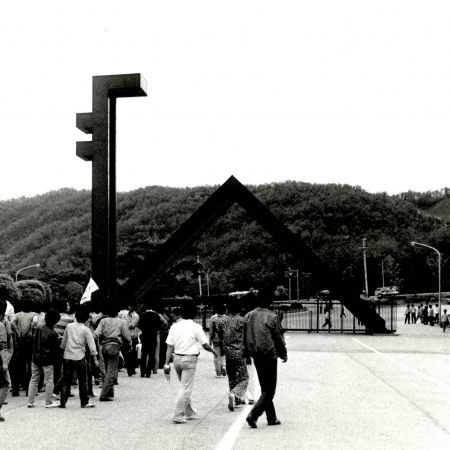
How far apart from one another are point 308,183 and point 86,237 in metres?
45.1

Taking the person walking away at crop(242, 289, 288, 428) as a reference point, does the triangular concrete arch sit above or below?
above

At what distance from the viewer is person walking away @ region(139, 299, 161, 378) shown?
1591 cm

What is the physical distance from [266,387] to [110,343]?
3939 mm

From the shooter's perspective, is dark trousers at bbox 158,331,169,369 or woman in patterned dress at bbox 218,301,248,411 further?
dark trousers at bbox 158,331,169,369

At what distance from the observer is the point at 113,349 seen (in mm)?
11945

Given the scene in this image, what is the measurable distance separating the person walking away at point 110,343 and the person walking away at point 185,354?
2402 millimetres

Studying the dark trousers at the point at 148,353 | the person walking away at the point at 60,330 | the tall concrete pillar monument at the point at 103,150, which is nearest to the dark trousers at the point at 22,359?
the person walking away at the point at 60,330

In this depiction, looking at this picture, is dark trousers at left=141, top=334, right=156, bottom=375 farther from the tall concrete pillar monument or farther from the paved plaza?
the tall concrete pillar monument

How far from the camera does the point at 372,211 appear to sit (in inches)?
5138

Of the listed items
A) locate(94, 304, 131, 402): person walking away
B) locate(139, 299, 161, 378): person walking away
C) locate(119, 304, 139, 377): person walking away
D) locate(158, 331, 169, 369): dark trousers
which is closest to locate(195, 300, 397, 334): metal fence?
locate(158, 331, 169, 369): dark trousers

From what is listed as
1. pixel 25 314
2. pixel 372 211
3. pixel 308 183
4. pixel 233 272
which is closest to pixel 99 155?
pixel 25 314

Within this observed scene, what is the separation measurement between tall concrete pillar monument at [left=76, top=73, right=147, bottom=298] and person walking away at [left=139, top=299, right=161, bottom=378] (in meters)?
4.79

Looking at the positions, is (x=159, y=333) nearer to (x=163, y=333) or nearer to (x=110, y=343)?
(x=163, y=333)

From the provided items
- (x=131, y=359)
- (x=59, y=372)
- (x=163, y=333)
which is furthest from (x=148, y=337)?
(x=59, y=372)
